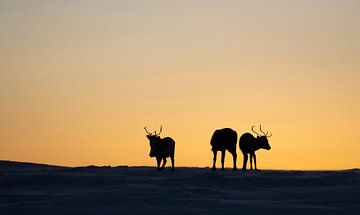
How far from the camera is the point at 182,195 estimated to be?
723 inches

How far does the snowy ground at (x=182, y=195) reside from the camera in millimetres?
16219

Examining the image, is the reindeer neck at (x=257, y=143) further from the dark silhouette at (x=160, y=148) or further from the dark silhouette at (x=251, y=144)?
the dark silhouette at (x=160, y=148)

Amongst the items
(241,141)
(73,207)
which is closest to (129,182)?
(73,207)

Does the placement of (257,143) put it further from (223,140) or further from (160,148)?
(160,148)

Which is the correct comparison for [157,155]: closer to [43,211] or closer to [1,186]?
[1,186]

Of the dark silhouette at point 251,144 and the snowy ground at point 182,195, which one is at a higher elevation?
the dark silhouette at point 251,144

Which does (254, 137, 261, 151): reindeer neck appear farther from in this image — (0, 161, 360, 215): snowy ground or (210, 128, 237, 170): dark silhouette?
(0, 161, 360, 215): snowy ground

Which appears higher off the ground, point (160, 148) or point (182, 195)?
point (160, 148)

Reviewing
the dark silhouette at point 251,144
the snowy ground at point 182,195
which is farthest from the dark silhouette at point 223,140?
the snowy ground at point 182,195

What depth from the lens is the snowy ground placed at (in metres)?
16.2

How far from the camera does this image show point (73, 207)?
16.4 meters

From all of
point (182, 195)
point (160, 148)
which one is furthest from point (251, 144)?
point (182, 195)

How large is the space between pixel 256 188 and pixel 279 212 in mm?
5313

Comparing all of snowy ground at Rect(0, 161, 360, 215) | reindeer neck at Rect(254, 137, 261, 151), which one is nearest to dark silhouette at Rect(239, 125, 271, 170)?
reindeer neck at Rect(254, 137, 261, 151)
